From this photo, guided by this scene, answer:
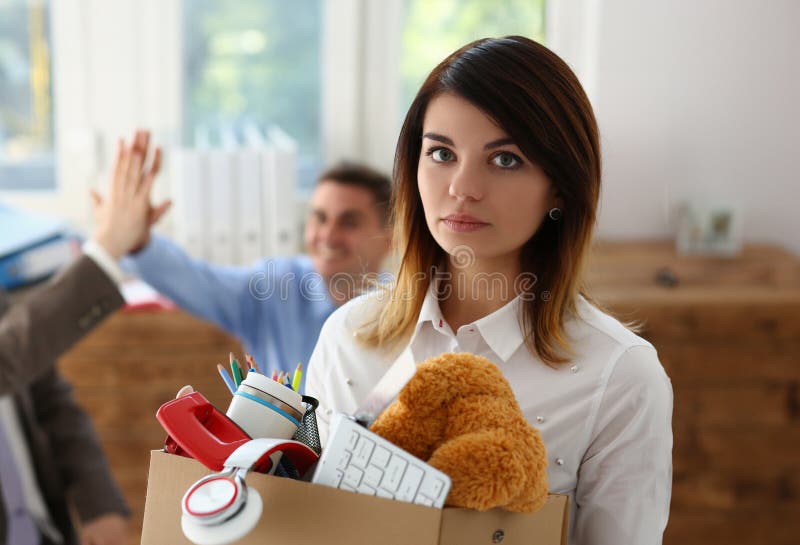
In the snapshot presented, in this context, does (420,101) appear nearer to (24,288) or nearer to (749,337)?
(24,288)

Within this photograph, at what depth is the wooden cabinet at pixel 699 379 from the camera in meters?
2.15

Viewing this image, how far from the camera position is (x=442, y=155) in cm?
89

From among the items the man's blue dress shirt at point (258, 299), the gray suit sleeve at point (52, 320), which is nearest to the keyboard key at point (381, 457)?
the gray suit sleeve at point (52, 320)

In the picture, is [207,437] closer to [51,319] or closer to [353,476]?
[353,476]

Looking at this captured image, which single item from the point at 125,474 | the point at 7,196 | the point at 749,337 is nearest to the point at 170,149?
A: the point at 7,196

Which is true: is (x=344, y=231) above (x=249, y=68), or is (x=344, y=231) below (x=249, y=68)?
below

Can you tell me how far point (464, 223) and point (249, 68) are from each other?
5.90ft

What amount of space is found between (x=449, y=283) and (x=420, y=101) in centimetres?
21

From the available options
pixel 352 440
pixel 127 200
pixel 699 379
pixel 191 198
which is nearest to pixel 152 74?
pixel 191 198

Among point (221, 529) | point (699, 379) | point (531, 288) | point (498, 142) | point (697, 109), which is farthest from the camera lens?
point (697, 109)

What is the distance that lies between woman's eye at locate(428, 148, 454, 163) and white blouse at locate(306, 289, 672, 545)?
18 centimetres

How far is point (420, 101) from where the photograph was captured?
3.02 ft

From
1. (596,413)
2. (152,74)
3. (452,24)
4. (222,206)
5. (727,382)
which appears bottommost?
(727,382)

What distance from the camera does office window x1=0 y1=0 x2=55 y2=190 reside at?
242 centimetres
